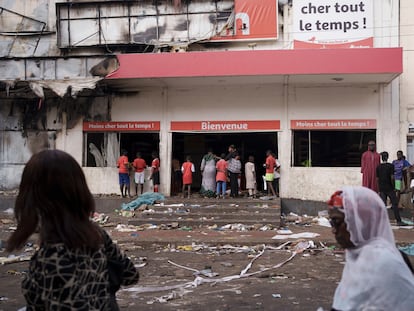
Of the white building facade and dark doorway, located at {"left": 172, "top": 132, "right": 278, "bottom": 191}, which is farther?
dark doorway, located at {"left": 172, "top": 132, "right": 278, "bottom": 191}

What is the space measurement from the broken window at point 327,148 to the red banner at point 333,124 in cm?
26

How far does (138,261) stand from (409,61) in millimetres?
10492

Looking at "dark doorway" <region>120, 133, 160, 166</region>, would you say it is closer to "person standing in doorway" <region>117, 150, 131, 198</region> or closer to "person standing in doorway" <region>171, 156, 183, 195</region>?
"person standing in doorway" <region>171, 156, 183, 195</region>

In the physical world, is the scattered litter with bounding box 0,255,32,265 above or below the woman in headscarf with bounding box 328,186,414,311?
below

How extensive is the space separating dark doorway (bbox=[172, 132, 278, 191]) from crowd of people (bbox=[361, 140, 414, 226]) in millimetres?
4919

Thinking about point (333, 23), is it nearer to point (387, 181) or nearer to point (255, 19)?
point (255, 19)

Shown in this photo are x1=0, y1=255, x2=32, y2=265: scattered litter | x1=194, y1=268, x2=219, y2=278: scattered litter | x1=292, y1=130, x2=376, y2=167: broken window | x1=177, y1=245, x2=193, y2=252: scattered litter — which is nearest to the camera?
x1=194, y1=268, x2=219, y2=278: scattered litter

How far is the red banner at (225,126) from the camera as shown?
49.1 ft

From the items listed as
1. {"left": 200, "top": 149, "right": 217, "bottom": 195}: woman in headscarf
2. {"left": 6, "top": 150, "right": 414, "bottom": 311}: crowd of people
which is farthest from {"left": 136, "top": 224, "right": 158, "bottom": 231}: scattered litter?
{"left": 6, "top": 150, "right": 414, "bottom": 311}: crowd of people

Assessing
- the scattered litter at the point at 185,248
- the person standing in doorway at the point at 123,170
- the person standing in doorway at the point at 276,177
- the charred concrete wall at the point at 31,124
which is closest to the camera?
the scattered litter at the point at 185,248

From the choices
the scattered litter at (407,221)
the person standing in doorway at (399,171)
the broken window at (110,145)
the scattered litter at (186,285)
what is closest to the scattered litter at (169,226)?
the scattered litter at (186,285)

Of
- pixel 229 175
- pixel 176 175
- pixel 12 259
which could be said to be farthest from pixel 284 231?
pixel 12 259

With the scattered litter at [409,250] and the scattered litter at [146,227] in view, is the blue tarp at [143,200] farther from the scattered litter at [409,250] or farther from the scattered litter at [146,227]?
the scattered litter at [409,250]

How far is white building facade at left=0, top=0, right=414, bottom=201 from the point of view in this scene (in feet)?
45.3
